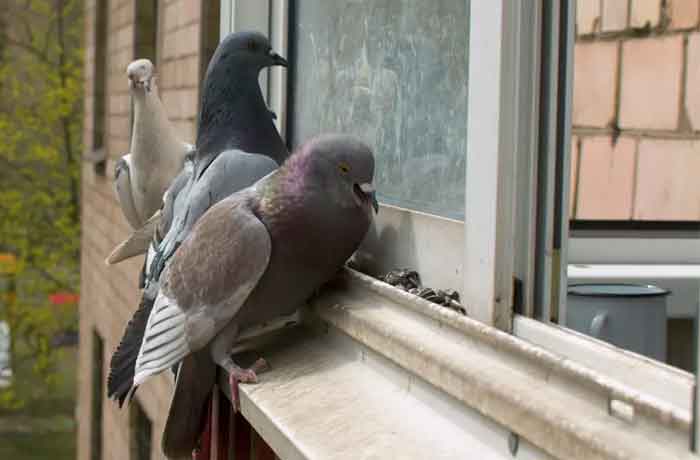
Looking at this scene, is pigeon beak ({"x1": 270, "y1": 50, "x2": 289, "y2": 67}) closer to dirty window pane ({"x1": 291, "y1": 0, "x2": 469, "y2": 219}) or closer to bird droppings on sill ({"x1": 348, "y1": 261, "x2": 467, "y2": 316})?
dirty window pane ({"x1": 291, "y1": 0, "x2": 469, "y2": 219})

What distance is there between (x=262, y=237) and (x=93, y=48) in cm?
737

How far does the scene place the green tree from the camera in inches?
693

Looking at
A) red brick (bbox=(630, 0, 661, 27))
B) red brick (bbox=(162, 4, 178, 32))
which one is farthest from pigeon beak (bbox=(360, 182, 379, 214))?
red brick (bbox=(162, 4, 178, 32))

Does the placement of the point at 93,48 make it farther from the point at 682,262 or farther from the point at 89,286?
the point at 682,262

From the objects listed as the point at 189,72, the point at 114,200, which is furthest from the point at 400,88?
the point at 114,200

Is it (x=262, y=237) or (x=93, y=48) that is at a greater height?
(x=93, y=48)

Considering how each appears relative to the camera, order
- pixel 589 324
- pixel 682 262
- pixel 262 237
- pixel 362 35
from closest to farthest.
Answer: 1. pixel 262 237
2. pixel 589 324
3. pixel 362 35
4. pixel 682 262

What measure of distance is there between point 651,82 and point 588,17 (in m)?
0.28

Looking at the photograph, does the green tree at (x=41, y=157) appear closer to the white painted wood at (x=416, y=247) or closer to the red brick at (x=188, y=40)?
the red brick at (x=188, y=40)

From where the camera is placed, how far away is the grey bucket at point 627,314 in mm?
2344

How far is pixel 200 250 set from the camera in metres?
2.18

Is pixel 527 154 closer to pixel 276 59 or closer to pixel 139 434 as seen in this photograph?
pixel 276 59

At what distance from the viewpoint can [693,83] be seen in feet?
10.2

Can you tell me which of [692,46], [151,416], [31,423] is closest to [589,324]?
[692,46]
